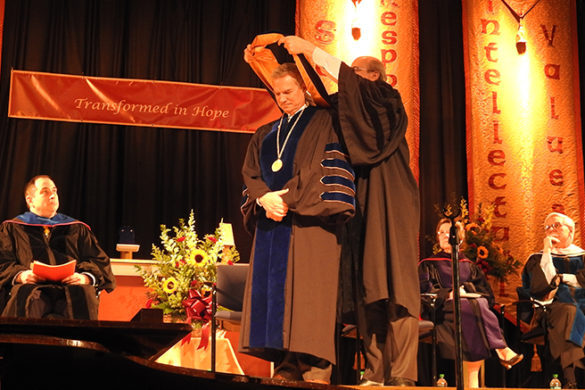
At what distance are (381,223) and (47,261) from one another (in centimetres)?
283

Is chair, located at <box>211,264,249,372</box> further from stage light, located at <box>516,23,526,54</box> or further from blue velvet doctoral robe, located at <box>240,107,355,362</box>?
stage light, located at <box>516,23,526,54</box>

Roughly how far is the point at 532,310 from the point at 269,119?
310cm

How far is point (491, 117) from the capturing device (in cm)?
733

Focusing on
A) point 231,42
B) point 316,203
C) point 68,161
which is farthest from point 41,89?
point 316,203

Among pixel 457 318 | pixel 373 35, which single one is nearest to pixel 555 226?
pixel 373 35

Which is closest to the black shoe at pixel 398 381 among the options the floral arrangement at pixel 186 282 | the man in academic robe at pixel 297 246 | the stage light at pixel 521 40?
the man in academic robe at pixel 297 246

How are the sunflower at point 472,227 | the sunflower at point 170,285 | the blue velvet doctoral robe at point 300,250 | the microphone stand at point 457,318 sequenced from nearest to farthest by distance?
1. the microphone stand at point 457,318
2. the blue velvet doctoral robe at point 300,250
3. the sunflower at point 170,285
4. the sunflower at point 472,227

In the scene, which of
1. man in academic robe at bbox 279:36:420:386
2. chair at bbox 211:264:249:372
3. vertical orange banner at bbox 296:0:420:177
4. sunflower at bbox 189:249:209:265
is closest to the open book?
sunflower at bbox 189:249:209:265

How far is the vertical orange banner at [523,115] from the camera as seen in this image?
7.13 metres

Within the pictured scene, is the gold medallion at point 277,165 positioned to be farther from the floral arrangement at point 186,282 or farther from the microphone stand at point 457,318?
the floral arrangement at point 186,282

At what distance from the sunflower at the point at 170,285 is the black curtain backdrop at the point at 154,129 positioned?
2298mm

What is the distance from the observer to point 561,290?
564 cm

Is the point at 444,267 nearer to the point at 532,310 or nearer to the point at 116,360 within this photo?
the point at 532,310

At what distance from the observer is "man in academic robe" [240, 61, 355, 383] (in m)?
3.22
